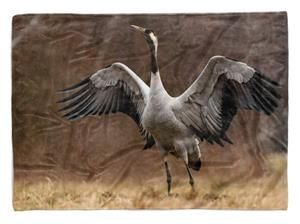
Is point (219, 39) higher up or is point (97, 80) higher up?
point (219, 39)

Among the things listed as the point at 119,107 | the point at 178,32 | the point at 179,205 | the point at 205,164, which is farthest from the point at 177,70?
the point at 179,205

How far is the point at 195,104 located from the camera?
1.58 metres

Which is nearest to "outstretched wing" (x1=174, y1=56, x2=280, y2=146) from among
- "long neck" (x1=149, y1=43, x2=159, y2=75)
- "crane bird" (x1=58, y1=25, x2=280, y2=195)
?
"crane bird" (x1=58, y1=25, x2=280, y2=195)

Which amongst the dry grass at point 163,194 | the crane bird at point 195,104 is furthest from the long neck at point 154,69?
the dry grass at point 163,194

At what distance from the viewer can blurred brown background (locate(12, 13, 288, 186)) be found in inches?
62.2

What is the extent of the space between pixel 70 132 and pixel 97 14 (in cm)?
44

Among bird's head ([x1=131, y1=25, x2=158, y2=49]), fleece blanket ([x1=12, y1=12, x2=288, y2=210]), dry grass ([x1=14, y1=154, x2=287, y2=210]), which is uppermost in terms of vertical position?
bird's head ([x1=131, y1=25, x2=158, y2=49])

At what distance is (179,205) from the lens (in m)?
1.59

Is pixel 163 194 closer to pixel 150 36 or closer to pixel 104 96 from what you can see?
pixel 104 96

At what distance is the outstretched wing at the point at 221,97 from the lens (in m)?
1.57

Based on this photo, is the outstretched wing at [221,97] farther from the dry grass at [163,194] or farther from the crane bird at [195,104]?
the dry grass at [163,194]

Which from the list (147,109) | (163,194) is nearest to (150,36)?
(147,109)

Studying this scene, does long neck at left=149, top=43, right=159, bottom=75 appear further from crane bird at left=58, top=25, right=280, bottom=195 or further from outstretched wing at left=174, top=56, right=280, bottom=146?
outstretched wing at left=174, top=56, right=280, bottom=146
